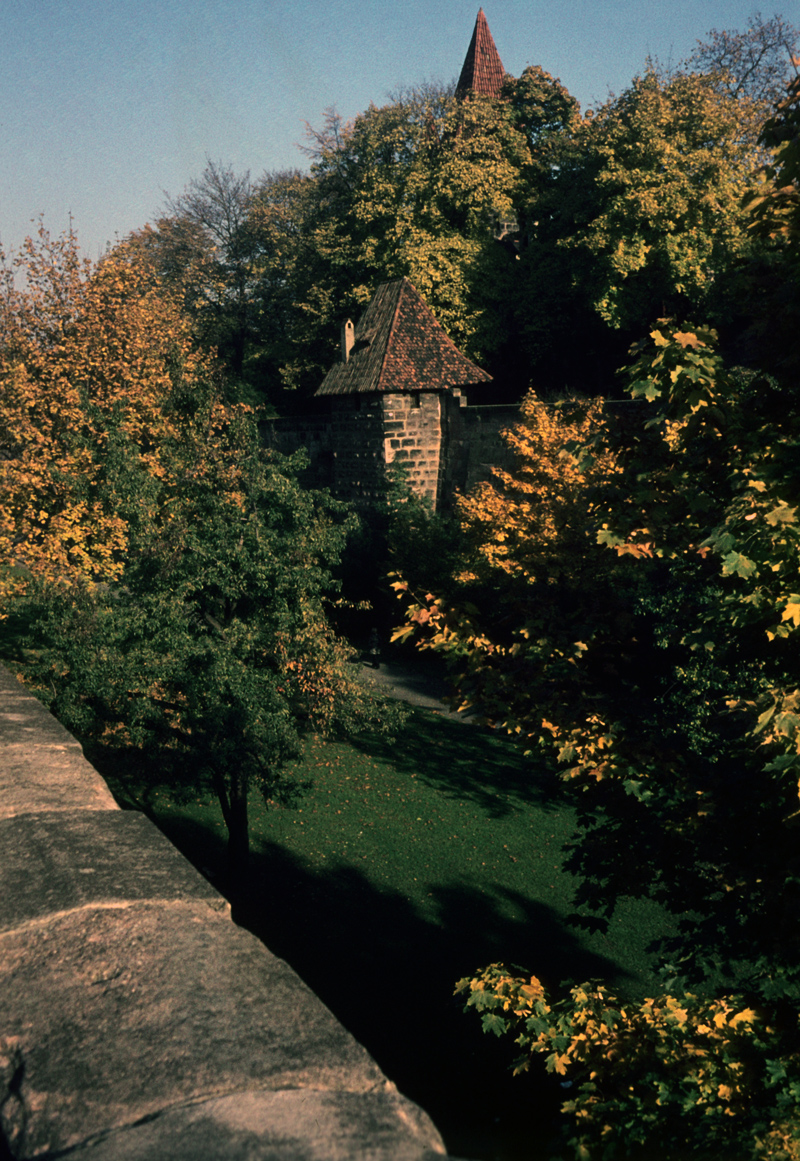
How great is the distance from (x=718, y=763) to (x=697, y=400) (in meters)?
2.42

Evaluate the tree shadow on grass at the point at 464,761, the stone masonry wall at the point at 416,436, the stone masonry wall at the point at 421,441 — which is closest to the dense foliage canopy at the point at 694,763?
the tree shadow on grass at the point at 464,761

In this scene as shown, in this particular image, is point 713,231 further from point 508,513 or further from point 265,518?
point 265,518

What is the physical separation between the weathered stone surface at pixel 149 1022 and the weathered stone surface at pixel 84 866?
0.04 metres

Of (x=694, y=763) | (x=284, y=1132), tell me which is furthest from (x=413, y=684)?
(x=284, y=1132)

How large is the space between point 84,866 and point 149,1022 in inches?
21.5

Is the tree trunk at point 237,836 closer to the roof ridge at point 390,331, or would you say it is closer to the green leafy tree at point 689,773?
the green leafy tree at point 689,773

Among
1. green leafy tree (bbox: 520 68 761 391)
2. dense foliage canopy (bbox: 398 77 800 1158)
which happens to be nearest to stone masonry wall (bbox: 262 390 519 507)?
green leafy tree (bbox: 520 68 761 391)

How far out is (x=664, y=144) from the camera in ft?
82.4

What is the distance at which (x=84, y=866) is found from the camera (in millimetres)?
1814

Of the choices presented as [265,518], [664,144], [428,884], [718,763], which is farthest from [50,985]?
[664,144]

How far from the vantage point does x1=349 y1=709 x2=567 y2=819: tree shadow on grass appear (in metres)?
14.6

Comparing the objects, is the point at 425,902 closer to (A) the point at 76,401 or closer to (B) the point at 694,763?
(B) the point at 694,763

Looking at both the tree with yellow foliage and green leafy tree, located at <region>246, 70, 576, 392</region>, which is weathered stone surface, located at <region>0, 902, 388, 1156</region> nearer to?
the tree with yellow foliage

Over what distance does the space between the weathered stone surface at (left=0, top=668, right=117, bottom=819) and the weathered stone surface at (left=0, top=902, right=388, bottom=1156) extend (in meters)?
0.65
